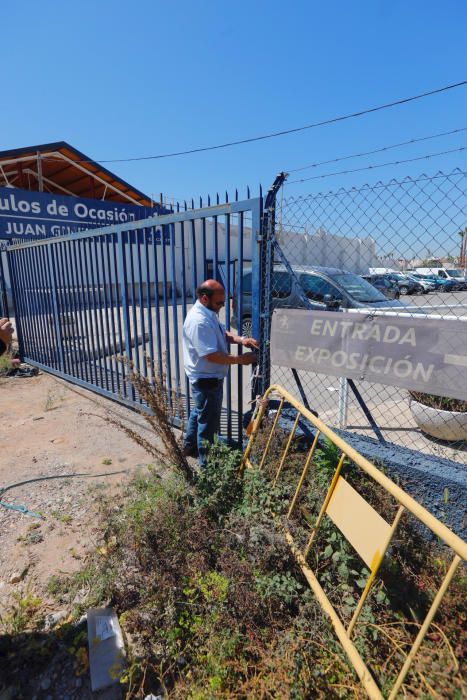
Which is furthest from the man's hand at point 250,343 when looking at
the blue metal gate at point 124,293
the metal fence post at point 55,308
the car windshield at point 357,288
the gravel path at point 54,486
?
the metal fence post at point 55,308

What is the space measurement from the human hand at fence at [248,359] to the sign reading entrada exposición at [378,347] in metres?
0.20

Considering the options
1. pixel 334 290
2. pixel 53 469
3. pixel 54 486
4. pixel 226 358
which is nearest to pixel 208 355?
pixel 226 358

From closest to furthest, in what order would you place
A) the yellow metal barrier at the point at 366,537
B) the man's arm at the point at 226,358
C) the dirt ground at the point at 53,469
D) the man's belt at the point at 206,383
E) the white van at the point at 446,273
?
the yellow metal barrier at the point at 366,537, the white van at the point at 446,273, the dirt ground at the point at 53,469, the man's arm at the point at 226,358, the man's belt at the point at 206,383

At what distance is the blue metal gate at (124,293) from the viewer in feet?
12.0

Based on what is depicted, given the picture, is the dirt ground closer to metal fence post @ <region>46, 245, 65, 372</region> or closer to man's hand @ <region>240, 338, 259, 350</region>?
metal fence post @ <region>46, 245, 65, 372</region>

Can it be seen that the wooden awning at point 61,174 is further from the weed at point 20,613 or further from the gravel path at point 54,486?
the weed at point 20,613

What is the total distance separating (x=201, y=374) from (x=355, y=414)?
7.22 ft

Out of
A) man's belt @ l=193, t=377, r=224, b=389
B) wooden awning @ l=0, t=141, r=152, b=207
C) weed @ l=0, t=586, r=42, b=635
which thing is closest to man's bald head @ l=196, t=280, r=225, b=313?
man's belt @ l=193, t=377, r=224, b=389

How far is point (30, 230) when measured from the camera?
11.4 meters

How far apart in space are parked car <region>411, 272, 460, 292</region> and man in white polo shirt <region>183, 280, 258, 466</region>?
1363 mm

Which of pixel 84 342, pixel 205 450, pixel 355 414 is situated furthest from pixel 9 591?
pixel 84 342

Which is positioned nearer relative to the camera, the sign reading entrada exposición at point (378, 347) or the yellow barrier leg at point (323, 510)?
the yellow barrier leg at point (323, 510)

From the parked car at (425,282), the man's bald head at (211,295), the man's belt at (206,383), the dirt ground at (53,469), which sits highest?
the parked car at (425,282)

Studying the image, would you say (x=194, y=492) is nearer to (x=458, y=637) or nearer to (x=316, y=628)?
(x=316, y=628)
